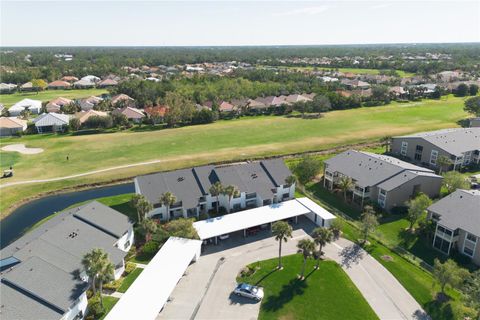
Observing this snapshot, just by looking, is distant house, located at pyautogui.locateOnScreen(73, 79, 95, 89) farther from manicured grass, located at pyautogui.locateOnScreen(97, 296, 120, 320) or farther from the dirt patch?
manicured grass, located at pyautogui.locateOnScreen(97, 296, 120, 320)

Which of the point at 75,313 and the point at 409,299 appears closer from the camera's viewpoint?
the point at 75,313

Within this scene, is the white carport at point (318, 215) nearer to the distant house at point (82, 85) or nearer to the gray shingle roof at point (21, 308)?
the gray shingle roof at point (21, 308)

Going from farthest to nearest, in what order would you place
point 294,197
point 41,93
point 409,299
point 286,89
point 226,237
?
point 41,93, point 286,89, point 294,197, point 226,237, point 409,299

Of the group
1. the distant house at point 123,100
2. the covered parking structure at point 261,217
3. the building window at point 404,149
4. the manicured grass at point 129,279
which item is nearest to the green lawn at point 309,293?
the covered parking structure at point 261,217

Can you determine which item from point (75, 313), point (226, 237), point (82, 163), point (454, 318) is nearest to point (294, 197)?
point (226, 237)

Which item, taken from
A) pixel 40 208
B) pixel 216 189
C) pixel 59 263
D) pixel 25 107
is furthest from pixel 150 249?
pixel 25 107

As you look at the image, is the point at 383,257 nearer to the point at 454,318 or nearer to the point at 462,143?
the point at 454,318

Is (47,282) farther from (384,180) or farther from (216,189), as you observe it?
(384,180)
